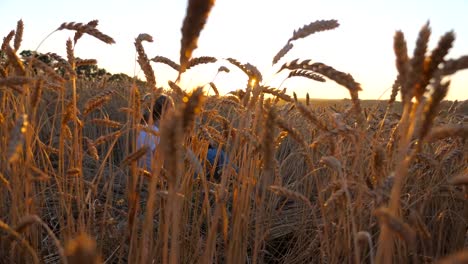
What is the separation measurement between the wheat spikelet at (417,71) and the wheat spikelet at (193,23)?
1.00ft

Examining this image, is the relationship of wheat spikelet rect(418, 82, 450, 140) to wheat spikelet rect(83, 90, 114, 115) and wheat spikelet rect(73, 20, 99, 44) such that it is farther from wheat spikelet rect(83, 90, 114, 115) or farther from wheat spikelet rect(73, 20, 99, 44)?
wheat spikelet rect(73, 20, 99, 44)

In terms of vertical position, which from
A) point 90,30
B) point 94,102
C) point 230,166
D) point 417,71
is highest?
point 90,30

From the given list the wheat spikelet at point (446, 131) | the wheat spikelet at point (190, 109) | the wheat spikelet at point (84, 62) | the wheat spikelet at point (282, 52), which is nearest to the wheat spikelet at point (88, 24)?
the wheat spikelet at point (84, 62)

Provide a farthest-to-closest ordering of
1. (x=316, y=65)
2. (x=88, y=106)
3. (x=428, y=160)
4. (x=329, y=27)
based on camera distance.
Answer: (x=428, y=160) < (x=88, y=106) < (x=329, y=27) < (x=316, y=65)

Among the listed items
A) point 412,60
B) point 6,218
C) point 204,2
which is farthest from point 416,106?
point 6,218

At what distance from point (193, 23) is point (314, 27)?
2.15 feet

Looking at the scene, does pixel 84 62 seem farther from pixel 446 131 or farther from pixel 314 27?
pixel 446 131

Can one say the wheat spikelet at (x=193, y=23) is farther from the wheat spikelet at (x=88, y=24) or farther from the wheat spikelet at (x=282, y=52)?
the wheat spikelet at (x=88, y=24)

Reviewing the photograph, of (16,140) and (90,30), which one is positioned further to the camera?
(90,30)

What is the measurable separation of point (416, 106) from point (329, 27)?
62 cm

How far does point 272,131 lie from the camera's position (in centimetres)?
91

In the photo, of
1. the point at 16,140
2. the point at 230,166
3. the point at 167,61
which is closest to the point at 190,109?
the point at 16,140

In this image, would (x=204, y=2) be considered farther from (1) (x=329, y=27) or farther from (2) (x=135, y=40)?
(2) (x=135, y=40)

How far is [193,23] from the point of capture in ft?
2.46
